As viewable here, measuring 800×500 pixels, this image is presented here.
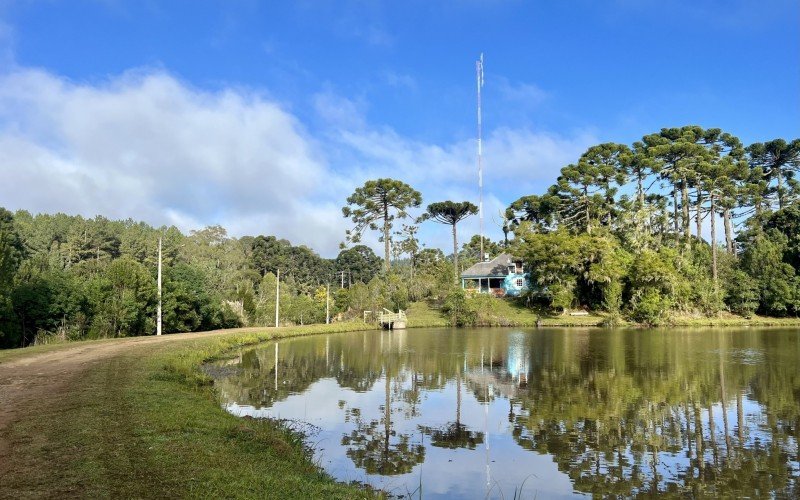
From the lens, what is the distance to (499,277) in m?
67.0

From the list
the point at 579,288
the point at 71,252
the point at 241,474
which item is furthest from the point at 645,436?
the point at 71,252

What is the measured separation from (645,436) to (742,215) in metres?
65.2

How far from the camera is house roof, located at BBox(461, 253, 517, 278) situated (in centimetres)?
6738

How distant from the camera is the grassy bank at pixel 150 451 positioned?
6.22 meters

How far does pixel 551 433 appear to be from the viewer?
11648 mm

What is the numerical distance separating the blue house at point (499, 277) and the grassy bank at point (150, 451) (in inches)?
2163

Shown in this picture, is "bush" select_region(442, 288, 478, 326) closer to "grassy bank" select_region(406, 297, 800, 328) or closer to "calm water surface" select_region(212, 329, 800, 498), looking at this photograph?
"grassy bank" select_region(406, 297, 800, 328)

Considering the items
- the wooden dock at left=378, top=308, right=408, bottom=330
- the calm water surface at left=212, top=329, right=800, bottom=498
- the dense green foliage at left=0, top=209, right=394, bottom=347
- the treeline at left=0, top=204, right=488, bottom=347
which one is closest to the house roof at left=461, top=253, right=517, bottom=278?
the treeline at left=0, top=204, right=488, bottom=347

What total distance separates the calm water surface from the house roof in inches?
1608

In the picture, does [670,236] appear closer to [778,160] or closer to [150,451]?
Result: [778,160]

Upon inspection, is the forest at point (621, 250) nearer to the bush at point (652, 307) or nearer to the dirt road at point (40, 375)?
the bush at point (652, 307)

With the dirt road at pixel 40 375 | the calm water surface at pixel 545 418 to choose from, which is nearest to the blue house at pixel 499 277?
the calm water surface at pixel 545 418

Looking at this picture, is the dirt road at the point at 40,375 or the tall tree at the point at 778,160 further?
the tall tree at the point at 778,160

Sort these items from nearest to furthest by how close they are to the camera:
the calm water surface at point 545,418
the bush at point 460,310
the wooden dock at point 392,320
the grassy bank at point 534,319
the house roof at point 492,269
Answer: the calm water surface at point 545,418 → the wooden dock at point 392,320 → the grassy bank at point 534,319 → the bush at point 460,310 → the house roof at point 492,269
